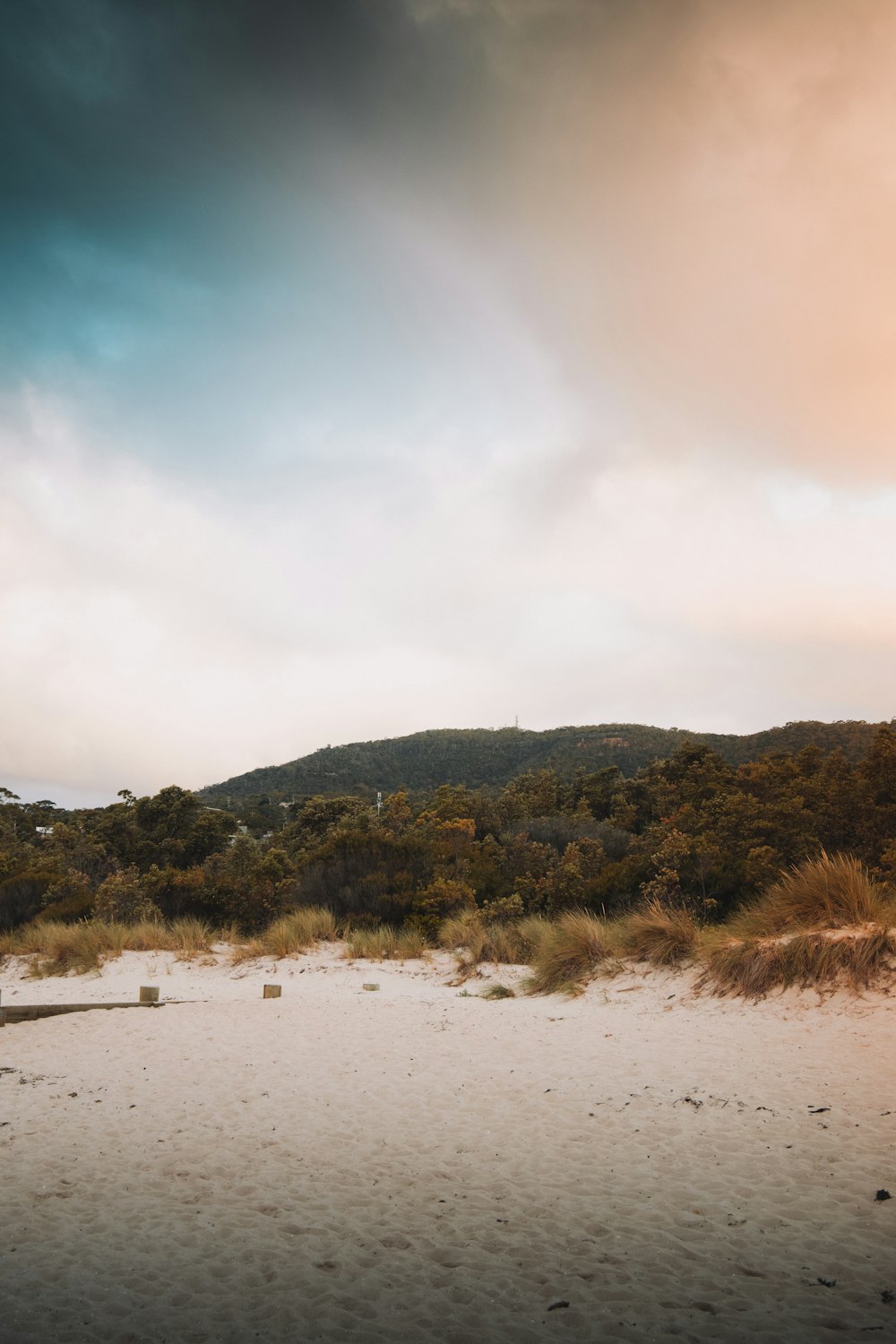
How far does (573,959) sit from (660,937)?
145 cm

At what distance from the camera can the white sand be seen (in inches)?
112

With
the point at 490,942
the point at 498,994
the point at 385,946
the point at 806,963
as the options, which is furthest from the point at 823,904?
the point at 385,946

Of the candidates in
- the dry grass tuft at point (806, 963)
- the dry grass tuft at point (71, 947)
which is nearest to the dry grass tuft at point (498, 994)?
the dry grass tuft at point (806, 963)

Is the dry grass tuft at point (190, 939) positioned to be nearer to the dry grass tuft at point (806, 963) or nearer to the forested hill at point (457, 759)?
the dry grass tuft at point (806, 963)

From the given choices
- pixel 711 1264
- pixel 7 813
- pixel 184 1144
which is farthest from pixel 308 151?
pixel 7 813

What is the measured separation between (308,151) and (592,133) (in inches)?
205

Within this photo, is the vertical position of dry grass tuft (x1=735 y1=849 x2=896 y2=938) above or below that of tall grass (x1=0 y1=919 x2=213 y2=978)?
above

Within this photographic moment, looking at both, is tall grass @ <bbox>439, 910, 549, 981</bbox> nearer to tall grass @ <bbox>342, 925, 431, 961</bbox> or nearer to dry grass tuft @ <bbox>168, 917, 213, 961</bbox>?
tall grass @ <bbox>342, 925, 431, 961</bbox>

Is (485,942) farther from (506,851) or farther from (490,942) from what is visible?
(506,851)

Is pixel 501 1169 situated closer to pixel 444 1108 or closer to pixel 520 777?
pixel 444 1108

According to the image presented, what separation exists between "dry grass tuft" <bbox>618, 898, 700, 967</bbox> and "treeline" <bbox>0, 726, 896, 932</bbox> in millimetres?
2117

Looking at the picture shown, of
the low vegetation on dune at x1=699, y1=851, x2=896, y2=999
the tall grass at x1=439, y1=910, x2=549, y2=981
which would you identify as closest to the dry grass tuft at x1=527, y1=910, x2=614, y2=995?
the tall grass at x1=439, y1=910, x2=549, y2=981

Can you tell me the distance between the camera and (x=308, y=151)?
12.7m

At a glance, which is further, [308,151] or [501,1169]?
[308,151]
